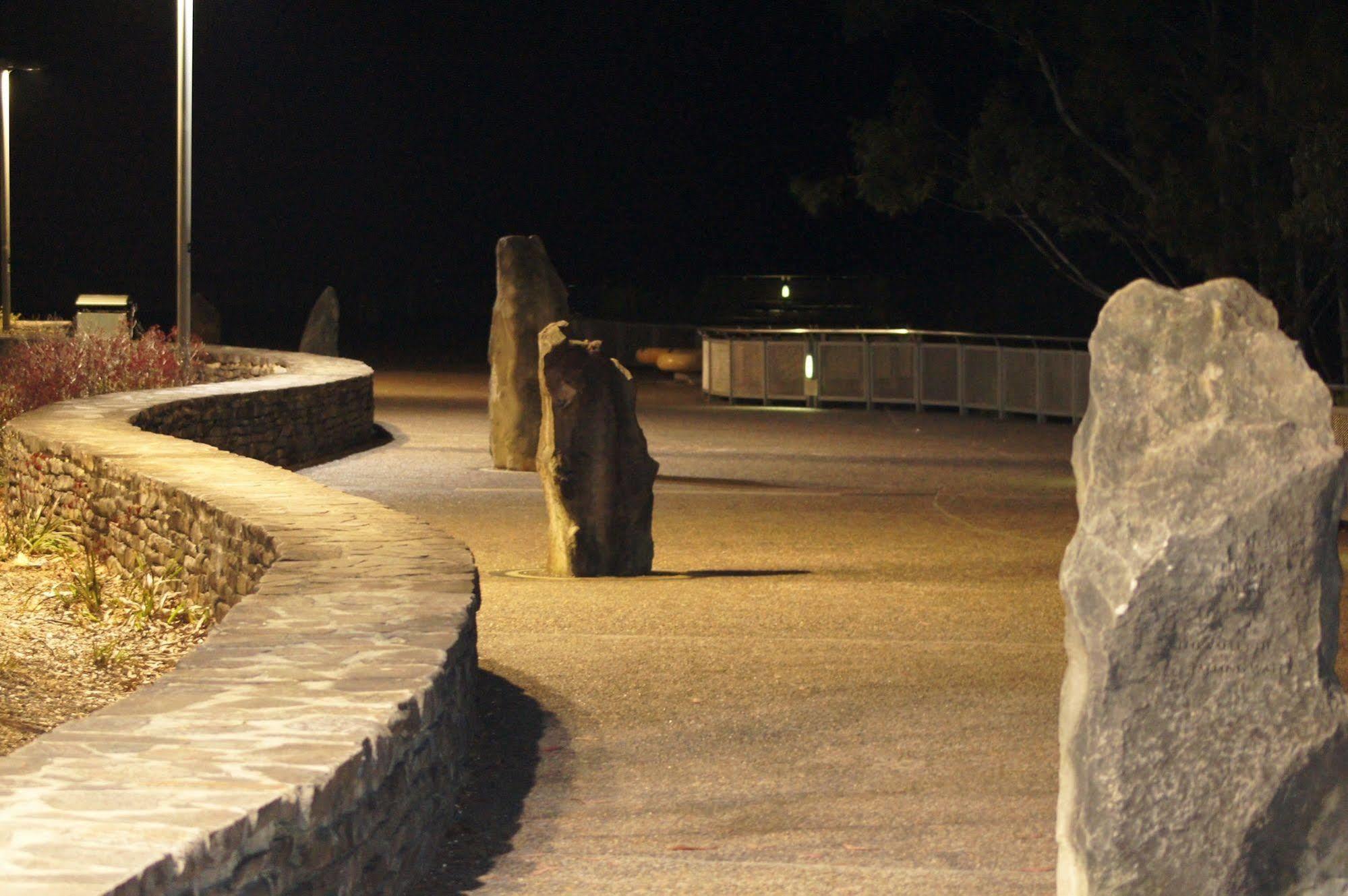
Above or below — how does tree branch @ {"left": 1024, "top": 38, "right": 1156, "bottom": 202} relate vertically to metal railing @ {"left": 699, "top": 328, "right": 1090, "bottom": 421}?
above

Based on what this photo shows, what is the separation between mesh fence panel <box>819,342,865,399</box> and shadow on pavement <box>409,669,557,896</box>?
2125 centimetres

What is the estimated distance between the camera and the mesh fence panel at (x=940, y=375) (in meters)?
29.2

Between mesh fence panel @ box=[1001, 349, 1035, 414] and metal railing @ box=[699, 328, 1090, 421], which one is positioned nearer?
metal railing @ box=[699, 328, 1090, 421]

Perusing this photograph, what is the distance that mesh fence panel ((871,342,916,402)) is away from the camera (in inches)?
1181

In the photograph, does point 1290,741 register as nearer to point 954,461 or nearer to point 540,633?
point 540,633

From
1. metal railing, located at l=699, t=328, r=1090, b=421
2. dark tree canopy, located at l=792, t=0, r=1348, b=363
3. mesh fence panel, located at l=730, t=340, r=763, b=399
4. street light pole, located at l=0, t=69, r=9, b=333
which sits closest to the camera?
dark tree canopy, located at l=792, t=0, r=1348, b=363

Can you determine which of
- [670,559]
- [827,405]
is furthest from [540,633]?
[827,405]

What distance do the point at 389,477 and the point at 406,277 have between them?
5652cm

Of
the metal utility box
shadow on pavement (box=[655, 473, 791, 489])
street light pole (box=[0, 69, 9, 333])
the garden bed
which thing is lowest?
shadow on pavement (box=[655, 473, 791, 489])

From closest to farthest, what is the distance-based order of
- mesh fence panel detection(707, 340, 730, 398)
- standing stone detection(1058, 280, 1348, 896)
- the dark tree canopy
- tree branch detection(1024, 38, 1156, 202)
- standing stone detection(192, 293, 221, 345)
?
standing stone detection(1058, 280, 1348, 896) → the dark tree canopy → mesh fence panel detection(707, 340, 730, 398) → tree branch detection(1024, 38, 1156, 202) → standing stone detection(192, 293, 221, 345)

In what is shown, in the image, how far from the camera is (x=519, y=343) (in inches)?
826

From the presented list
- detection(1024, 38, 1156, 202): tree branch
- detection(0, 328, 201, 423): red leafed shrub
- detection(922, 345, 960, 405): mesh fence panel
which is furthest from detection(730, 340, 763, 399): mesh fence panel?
detection(0, 328, 201, 423): red leafed shrub

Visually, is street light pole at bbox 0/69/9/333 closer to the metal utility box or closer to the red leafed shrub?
the metal utility box

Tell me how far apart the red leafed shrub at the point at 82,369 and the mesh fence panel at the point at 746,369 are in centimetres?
955
